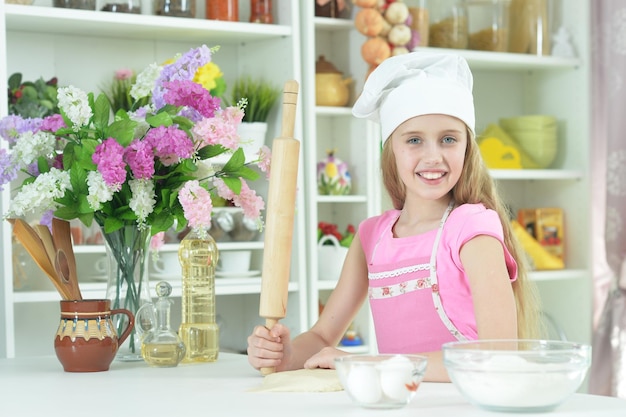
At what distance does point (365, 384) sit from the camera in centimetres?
117

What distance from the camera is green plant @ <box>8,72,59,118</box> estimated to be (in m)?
2.92

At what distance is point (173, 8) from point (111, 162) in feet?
5.06

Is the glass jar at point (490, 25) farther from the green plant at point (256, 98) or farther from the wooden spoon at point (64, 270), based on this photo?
the wooden spoon at point (64, 270)

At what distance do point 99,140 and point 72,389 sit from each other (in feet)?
1.54

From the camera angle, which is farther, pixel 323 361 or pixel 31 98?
pixel 31 98

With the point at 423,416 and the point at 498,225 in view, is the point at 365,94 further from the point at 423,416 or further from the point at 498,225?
the point at 423,416

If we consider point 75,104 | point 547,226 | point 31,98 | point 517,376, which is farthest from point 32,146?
point 547,226

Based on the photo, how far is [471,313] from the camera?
1824 millimetres

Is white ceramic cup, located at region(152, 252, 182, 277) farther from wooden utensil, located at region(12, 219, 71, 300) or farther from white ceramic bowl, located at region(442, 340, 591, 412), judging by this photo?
white ceramic bowl, located at region(442, 340, 591, 412)

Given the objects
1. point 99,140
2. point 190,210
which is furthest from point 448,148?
point 99,140

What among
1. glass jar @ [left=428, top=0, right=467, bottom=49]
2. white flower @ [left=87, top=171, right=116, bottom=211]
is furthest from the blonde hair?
glass jar @ [left=428, top=0, right=467, bottom=49]

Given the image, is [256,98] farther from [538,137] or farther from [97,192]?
[97,192]

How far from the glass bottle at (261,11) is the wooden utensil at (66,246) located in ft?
5.28

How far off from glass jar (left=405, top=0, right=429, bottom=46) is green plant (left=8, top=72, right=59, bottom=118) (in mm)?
1209
